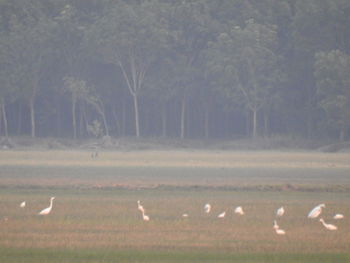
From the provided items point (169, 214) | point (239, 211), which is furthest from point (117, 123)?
point (239, 211)

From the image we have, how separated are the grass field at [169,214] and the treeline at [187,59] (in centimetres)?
3480

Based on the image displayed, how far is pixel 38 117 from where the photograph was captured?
104688 millimetres

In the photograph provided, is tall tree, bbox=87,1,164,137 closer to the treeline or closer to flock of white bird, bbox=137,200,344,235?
the treeline

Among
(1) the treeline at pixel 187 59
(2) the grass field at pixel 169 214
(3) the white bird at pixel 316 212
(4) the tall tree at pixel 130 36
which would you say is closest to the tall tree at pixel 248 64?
(1) the treeline at pixel 187 59

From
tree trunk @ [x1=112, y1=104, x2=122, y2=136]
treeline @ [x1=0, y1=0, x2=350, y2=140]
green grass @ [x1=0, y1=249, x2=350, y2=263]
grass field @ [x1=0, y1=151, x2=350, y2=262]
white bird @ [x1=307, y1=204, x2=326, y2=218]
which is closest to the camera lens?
green grass @ [x1=0, y1=249, x2=350, y2=263]

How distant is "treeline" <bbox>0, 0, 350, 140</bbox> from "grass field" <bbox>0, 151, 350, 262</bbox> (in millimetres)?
34799

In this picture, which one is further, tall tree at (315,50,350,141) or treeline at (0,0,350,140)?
treeline at (0,0,350,140)

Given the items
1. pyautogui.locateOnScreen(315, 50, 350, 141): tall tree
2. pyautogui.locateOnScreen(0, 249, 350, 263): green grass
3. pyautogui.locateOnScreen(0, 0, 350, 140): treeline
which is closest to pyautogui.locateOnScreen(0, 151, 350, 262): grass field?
pyautogui.locateOnScreen(0, 249, 350, 263): green grass

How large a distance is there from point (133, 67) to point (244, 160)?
94.0ft

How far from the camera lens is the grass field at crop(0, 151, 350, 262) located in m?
20.6

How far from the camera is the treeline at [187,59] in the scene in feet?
285

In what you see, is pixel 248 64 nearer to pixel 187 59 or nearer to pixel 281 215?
pixel 187 59

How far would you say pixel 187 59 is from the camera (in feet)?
309

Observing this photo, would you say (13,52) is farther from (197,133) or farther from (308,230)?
(308,230)
